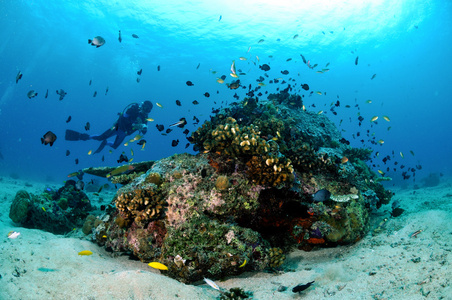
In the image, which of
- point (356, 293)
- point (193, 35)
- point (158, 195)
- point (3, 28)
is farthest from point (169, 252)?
point (3, 28)

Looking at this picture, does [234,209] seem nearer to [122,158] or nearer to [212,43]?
[122,158]

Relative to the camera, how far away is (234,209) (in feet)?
18.4

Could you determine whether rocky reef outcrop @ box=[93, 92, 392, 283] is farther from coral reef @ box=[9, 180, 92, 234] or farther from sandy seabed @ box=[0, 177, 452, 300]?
coral reef @ box=[9, 180, 92, 234]

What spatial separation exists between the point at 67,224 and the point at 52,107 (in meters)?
165

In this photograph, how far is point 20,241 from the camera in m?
5.65

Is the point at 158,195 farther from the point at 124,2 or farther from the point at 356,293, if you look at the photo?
the point at 124,2

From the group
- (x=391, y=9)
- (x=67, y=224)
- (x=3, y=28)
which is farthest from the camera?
(x=3, y=28)

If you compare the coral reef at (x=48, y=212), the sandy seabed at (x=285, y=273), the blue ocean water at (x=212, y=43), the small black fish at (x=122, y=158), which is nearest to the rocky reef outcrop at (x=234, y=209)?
the sandy seabed at (x=285, y=273)

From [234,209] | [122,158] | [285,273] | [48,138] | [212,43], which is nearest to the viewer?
[285,273]

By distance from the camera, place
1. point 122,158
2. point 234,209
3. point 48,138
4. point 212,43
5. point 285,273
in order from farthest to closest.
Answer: point 212,43
point 122,158
point 48,138
point 234,209
point 285,273

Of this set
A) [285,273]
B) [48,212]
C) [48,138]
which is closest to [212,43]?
[48,212]

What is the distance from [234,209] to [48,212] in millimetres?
8188

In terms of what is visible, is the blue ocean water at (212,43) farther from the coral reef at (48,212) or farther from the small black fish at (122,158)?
the coral reef at (48,212)

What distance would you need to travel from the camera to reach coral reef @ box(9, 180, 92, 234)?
8.22 metres
